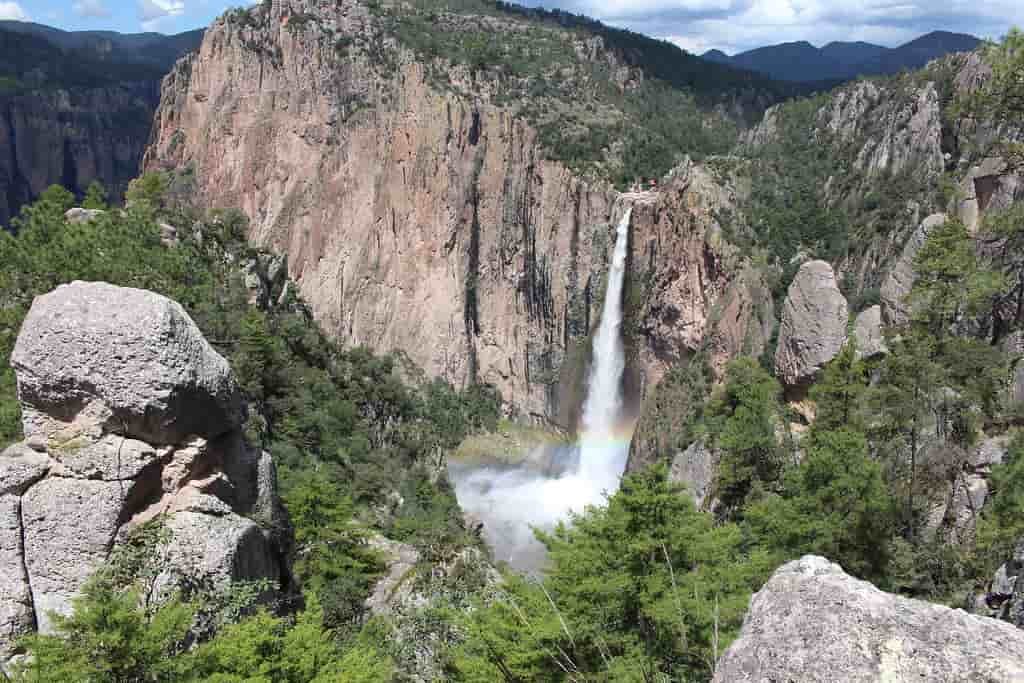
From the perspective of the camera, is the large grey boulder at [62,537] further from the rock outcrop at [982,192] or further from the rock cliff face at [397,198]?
the rock cliff face at [397,198]

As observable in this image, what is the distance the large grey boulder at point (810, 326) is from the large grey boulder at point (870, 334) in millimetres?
609

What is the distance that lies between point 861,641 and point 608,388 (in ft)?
161

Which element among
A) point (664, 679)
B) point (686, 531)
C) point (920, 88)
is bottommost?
point (664, 679)

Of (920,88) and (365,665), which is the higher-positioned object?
(920,88)

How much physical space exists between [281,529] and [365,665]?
4.03 metres

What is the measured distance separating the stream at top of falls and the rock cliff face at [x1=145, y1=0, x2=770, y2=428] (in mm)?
3769

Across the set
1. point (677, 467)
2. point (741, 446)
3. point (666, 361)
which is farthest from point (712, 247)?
point (741, 446)

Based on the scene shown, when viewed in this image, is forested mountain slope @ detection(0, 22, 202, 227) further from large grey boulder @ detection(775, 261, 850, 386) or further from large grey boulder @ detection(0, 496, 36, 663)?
large grey boulder @ detection(0, 496, 36, 663)

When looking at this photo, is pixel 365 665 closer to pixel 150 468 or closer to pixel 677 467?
pixel 150 468

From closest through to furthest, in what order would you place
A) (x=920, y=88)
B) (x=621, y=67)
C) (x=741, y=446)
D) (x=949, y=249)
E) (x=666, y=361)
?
(x=949, y=249) < (x=741, y=446) < (x=666, y=361) < (x=920, y=88) < (x=621, y=67)

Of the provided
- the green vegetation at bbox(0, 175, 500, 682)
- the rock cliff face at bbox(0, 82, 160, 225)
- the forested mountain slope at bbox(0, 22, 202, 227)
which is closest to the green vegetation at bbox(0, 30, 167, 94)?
the forested mountain slope at bbox(0, 22, 202, 227)

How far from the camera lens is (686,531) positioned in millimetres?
12180

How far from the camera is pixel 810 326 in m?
31.7

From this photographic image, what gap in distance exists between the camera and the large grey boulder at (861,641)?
4445 mm
